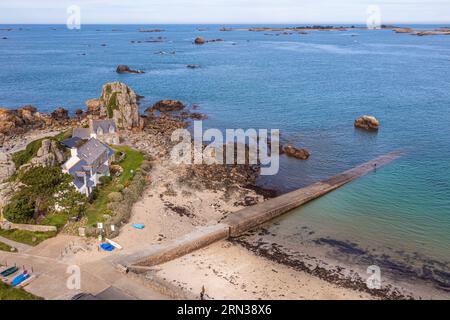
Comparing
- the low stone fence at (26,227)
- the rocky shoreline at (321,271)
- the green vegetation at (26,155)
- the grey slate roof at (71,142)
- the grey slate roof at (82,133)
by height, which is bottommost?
the rocky shoreline at (321,271)

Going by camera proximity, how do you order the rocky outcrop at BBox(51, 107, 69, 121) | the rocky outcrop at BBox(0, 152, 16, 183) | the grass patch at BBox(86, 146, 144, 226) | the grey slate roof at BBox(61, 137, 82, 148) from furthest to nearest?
1. the rocky outcrop at BBox(51, 107, 69, 121)
2. the grey slate roof at BBox(61, 137, 82, 148)
3. the rocky outcrop at BBox(0, 152, 16, 183)
4. the grass patch at BBox(86, 146, 144, 226)

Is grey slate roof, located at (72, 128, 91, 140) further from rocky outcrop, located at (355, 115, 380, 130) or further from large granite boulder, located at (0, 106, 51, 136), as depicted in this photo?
rocky outcrop, located at (355, 115, 380, 130)

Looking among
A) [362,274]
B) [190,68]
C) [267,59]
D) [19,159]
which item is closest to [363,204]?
[362,274]

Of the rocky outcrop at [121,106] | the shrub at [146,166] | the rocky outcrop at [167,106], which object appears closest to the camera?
the shrub at [146,166]

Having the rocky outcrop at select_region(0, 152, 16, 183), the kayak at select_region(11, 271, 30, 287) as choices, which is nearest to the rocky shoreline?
the kayak at select_region(11, 271, 30, 287)

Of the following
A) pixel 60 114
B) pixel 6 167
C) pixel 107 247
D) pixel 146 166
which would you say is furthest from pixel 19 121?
pixel 107 247

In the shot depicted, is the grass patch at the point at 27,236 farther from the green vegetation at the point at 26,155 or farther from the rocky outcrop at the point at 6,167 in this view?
the green vegetation at the point at 26,155

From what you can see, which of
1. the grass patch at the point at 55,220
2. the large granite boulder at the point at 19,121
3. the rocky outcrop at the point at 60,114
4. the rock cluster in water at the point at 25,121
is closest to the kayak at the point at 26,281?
the grass patch at the point at 55,220
